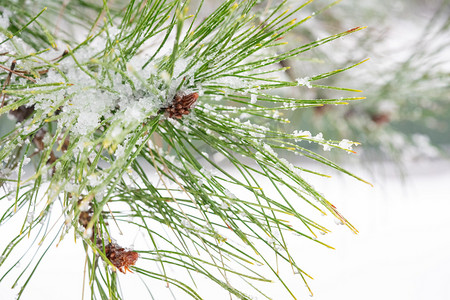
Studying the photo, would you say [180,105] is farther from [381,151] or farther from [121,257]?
[381,151]

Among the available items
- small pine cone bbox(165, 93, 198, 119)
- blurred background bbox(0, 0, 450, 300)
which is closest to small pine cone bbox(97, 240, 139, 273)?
small pine cone bbox(165, 93, 198, 119)

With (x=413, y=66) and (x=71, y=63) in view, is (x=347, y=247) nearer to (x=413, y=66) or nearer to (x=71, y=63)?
(x=413, y=66)

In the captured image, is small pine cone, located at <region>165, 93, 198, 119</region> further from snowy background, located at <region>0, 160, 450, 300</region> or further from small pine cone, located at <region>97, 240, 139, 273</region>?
snowy background, located at <region>0, 160, 450, 300</region>

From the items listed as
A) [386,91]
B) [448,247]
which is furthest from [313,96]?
[448,247]

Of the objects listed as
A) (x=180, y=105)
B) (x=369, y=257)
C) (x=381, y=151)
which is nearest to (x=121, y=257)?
(x=180, y=105)

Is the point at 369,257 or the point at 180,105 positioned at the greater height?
the point at 369,257

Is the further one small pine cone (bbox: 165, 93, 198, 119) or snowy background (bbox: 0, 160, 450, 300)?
snowy background (bbox: 0, 160, 450, 300)

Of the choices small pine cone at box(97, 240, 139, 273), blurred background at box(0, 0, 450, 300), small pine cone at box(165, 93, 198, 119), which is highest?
blurred background at box(0, 0, 450, 300)
